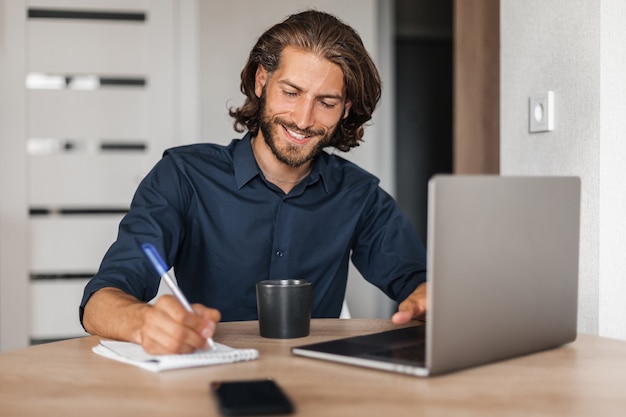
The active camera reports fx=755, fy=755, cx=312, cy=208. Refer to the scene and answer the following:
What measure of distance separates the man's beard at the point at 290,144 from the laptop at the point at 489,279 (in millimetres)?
651

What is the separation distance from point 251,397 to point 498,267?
0.37m

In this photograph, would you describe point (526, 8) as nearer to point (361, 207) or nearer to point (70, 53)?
point (361, 207)

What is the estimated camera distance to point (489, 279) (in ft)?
3.17

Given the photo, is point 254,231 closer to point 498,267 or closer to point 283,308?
point 283,308

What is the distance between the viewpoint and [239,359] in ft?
3.48

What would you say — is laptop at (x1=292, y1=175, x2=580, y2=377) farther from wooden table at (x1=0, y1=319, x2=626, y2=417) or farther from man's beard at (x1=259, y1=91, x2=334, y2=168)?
man's beard at (x1=259, y1=91, x2=334, y2=168)

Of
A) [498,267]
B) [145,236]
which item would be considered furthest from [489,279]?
[145,236]

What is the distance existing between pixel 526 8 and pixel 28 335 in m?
2.63

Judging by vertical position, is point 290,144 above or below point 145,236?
above

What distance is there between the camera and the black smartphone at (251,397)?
0.80 m

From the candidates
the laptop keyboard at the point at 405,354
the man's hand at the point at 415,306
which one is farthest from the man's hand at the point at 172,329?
the man's hand at the point at 415,306

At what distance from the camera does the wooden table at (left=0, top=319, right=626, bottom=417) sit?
84cm

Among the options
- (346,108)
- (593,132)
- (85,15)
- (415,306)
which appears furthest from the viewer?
(85,15)

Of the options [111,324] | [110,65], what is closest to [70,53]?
[110,65]
